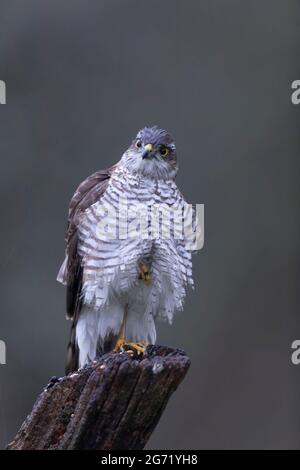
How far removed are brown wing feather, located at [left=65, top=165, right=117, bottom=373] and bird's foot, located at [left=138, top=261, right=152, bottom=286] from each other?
305mm

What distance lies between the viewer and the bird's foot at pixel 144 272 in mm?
3906

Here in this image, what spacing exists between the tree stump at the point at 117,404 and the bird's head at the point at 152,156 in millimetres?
1160

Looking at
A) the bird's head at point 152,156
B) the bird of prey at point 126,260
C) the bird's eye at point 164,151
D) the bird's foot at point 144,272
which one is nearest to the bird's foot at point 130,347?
the bird of prey at point 126,260

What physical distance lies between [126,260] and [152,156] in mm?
520

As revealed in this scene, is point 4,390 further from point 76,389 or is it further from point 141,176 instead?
point 76,389

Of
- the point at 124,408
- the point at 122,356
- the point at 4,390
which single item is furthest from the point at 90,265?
the point at 4,390

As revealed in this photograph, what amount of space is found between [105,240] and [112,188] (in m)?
0.27

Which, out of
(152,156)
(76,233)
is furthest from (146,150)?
(76,233)

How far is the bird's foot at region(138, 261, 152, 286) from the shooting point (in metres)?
Result: 3.91

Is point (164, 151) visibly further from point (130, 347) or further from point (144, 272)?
point (130, 347)

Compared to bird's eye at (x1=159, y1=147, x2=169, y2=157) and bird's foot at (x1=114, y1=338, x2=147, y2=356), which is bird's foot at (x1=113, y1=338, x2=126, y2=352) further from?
bird's eye at (x1=159, y1=147, x2=169, y2=157)

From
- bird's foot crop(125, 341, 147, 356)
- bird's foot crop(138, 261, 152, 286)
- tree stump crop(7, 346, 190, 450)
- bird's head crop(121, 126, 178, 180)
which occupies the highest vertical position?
bird's head crop(121, 126, 178, 180)

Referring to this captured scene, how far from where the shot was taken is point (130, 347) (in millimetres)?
3826

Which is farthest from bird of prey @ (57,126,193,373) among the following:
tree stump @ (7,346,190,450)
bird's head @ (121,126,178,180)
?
tree stump @ (7,346,190,450)
